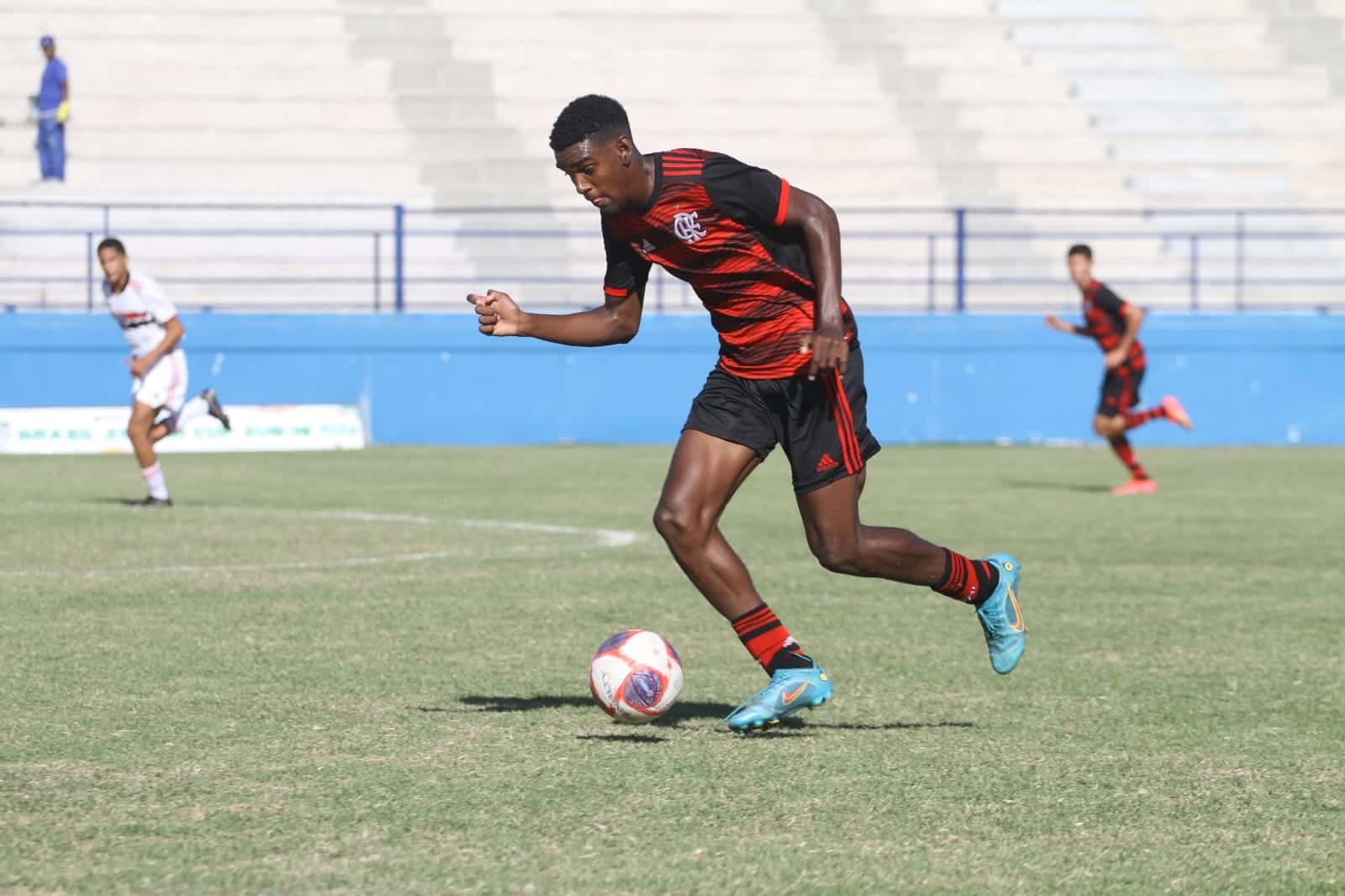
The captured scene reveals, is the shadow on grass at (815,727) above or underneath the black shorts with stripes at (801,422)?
underneath

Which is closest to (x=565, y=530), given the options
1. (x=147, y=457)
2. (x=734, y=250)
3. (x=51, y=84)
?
(x=147, y=457)

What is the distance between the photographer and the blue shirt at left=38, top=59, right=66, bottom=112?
964 inches

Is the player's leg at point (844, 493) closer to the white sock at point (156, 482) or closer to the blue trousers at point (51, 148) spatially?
the white sock at point (156, 482)

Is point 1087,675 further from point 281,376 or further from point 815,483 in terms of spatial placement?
point 281,376

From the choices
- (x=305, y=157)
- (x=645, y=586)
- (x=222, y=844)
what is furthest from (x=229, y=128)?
(x=222, y=844)

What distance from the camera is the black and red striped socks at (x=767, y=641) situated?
5867 mm

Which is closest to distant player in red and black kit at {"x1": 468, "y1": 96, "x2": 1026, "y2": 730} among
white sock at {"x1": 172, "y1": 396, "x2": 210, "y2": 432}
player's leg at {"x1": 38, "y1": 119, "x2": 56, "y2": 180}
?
white sock at {"x1": 172, "y1": 396, "x2": 210, "y2": 432}

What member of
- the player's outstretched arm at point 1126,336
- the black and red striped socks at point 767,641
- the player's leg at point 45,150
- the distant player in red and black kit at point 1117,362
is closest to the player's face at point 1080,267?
the distant player in red and black kit at point 1117,362

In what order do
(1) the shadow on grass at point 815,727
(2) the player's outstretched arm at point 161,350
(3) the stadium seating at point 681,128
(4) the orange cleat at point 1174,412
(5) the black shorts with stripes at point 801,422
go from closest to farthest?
1. (1) the shadow on grass at point 815,727
2. (5) the black shorts with stripes at point 801,422
3. (2) the player's outstretched arm at point 161,350
4. (4) the orange cleat at point 1174,412
5. (3) the stadium seating at point 681,128

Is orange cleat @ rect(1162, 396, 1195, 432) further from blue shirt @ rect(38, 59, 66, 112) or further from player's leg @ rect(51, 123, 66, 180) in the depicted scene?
player's leg @ rect(51, 123, 66, 180)

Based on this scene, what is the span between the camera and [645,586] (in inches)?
372

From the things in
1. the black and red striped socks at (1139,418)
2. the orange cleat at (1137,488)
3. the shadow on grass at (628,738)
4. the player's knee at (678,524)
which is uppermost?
the player's knee at (678,524)

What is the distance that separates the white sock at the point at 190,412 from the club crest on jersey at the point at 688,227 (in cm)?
950

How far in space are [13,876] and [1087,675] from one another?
4.09 m
